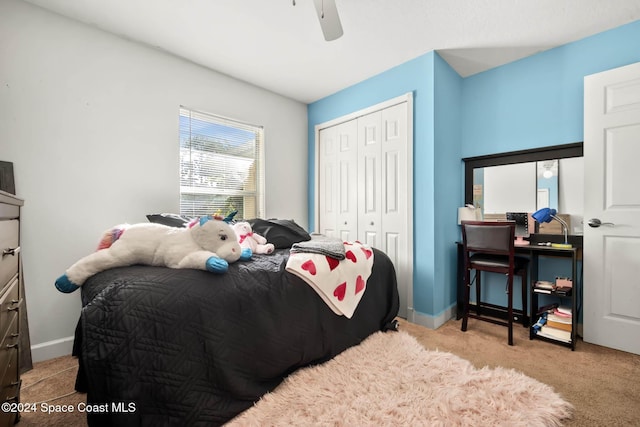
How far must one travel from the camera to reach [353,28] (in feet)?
7.14

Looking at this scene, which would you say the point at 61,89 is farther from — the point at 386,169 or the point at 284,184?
the point at 386,169

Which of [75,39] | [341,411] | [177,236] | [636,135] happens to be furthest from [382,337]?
[75,39]

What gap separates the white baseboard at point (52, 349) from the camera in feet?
6.15

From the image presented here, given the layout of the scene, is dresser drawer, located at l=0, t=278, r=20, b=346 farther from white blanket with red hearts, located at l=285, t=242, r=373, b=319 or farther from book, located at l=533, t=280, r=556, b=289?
book, located at l=533, t=280, r=556, b=289

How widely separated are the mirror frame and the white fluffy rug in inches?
73.2

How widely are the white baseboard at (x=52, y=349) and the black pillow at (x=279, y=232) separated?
1594 mm

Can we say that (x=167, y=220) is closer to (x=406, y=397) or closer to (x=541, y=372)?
(x=406, y=397)

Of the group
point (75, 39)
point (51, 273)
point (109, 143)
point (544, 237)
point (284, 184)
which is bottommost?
point (51, 273)

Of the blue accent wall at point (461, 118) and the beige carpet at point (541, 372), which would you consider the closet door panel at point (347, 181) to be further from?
the beige carpet at point (541, 372)

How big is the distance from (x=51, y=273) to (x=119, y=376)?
1.50 m

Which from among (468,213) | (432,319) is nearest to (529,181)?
(468,213)

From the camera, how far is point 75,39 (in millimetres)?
2049

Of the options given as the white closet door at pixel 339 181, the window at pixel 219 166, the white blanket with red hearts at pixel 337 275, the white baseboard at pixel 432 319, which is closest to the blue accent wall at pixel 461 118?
the white baseboard at pixel 432 319

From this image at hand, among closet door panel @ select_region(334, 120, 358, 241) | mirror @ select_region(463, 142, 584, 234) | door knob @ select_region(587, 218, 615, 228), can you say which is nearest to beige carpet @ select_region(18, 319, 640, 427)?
door knob @ select_region(587, 218, 615, 228)
